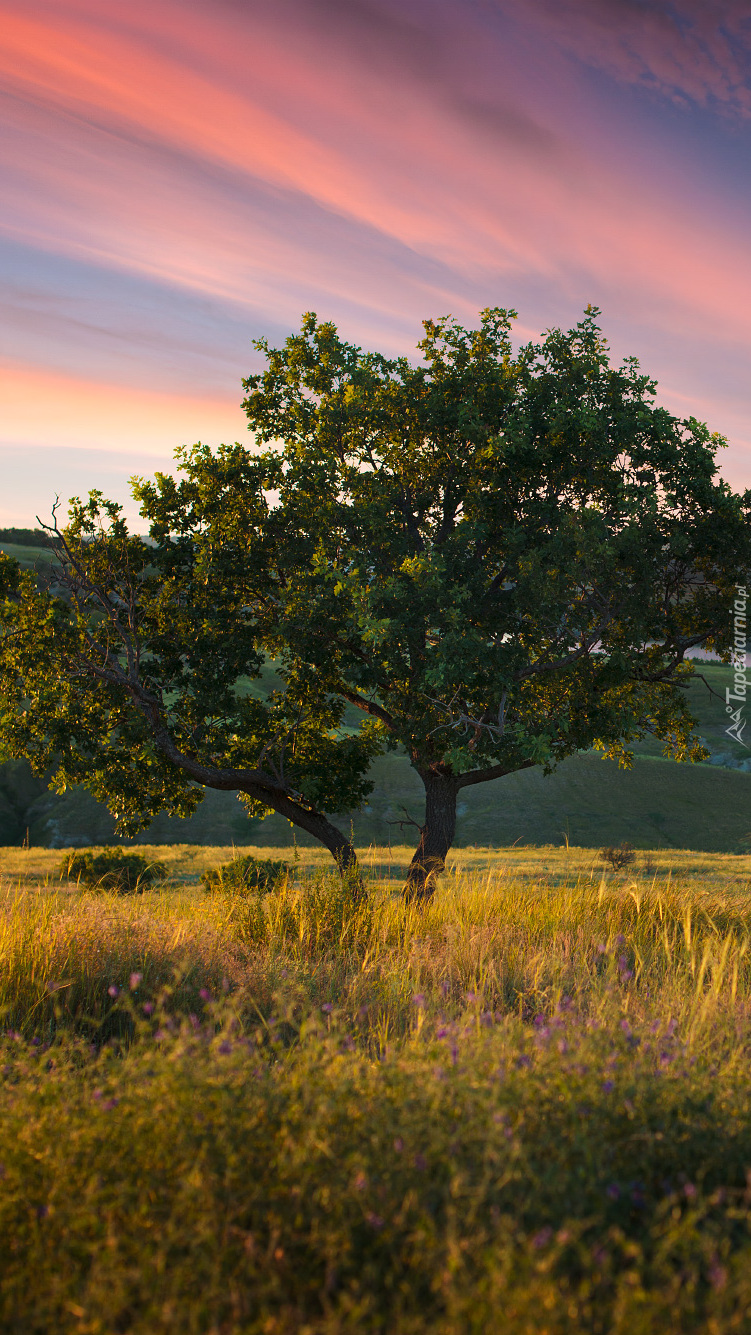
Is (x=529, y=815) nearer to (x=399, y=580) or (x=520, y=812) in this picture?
(x=520, y=812)

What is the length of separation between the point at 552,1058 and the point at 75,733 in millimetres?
11949

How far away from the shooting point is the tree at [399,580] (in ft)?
43.7

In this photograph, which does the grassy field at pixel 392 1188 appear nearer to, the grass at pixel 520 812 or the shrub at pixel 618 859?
the shrub at pixel 618 859

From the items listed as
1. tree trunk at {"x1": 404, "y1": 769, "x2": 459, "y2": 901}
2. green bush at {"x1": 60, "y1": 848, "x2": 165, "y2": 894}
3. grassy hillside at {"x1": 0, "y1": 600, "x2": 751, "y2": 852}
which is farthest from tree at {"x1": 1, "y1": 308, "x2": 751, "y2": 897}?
grassy hillside at {"x1": 0, "y1": 600, "x2": 751, "y2": 852}

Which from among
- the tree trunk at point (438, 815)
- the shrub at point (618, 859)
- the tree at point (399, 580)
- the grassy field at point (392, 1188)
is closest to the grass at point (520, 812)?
the shrub at point (618, 859)

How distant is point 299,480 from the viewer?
14.9 meters

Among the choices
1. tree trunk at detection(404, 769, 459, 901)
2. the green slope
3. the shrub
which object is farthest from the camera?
the green slope

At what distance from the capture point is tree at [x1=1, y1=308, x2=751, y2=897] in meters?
13.3

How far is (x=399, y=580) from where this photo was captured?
41.0 ft

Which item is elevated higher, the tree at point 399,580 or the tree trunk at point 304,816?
the tree at point 399,580

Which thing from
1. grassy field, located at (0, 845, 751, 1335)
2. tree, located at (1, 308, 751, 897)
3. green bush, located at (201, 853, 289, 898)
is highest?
tree, located at (1, 308, 751, 897)

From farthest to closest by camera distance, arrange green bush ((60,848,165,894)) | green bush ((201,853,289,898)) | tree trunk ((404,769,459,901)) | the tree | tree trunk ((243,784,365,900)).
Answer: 1. green bush ((60,848,165,894))
2. green bush ((201,853,289,898))
3. tree trunk ((243,784,365,900))
4. tree trunk ((404,769,459,901))
5. the tree

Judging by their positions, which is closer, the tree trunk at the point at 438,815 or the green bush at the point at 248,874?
the tree trunk at the point at 438,815

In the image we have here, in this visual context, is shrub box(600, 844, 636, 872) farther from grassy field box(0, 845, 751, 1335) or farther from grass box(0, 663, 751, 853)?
grassy field box(0, 845, 751, 1335)
